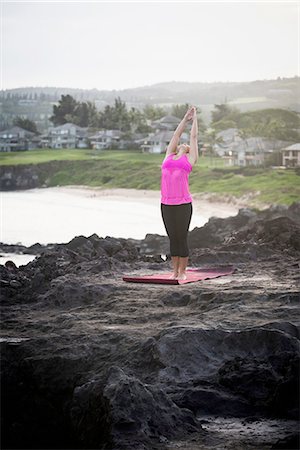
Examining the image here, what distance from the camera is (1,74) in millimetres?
11312

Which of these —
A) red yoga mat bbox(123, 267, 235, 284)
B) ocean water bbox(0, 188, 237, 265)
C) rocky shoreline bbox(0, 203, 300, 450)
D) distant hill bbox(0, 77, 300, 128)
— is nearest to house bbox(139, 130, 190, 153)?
distant hill bbox(0, 77, 300, 128)

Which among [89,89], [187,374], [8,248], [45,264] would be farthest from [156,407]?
[89,89]

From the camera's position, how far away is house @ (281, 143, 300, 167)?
1209 centimetres

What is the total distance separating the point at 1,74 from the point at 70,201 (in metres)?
1.58

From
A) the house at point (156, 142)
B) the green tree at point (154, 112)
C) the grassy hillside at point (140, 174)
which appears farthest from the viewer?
the grassy hillside at point (140, 174)

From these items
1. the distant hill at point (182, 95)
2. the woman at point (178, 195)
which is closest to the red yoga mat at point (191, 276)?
the woman at point (178, 195)

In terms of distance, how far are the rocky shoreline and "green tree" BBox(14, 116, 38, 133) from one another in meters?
4.61

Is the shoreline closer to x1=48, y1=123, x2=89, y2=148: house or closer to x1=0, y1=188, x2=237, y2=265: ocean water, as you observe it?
x1=0, y1=188, x2=237, y2=265: ocean water

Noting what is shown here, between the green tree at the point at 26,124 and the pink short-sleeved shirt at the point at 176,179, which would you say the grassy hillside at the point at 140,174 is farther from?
the pink short-sleeved shirt at the point at 176,179

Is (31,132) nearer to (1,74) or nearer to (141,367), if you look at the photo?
(1,74)

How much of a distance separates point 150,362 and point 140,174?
22.9 feet

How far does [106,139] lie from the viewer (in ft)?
39.4

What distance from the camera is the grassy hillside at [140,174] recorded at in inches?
475

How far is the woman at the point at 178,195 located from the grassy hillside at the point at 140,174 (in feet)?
14.8
